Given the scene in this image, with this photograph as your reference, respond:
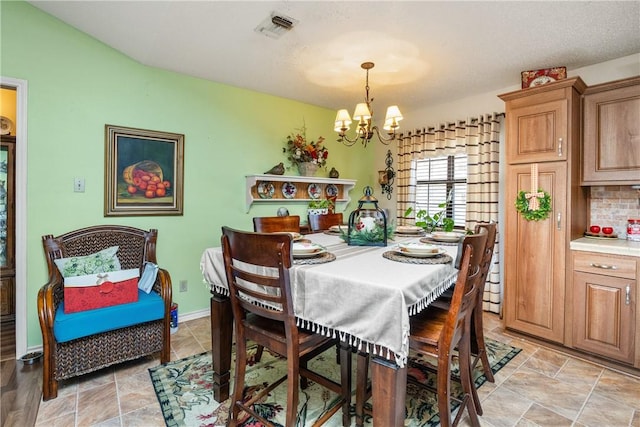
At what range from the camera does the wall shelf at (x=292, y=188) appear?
12.0 ft

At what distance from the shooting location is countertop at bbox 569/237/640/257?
2324 mm

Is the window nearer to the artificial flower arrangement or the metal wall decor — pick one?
the metal wall decor

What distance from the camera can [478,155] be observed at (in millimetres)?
3637

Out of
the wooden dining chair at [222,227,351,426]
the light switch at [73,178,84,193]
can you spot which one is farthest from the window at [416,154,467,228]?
the light switch at [73,178,84,193]

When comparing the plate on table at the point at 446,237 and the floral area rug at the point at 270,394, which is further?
the plate on table at the point at 446,237

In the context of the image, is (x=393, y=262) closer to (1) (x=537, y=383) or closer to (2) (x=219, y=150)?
(1) (x=537, y=383)

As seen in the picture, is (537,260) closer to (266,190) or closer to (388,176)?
(388,176)

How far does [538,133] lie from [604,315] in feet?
4.96

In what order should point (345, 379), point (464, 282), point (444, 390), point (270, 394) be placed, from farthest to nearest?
1. point (270, 394)
2. point (345, 379)
3. point (444, 390)
4. point (464, 282)

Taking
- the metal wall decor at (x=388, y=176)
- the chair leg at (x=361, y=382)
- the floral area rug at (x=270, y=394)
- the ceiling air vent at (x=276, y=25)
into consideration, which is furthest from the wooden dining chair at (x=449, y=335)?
the metal wall decor at (x=388, y=176)

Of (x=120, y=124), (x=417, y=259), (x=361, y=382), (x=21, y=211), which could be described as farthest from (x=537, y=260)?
(x=21, y=211)

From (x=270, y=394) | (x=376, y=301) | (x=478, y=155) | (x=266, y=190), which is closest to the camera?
(x=376, y=301)

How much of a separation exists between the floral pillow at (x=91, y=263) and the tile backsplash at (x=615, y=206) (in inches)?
163

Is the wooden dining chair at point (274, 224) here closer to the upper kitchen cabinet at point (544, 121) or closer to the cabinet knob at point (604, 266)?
the upper kitchen cabinet at point (544, 121)
